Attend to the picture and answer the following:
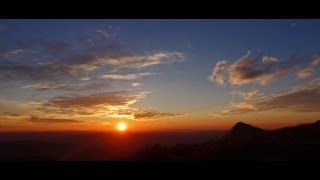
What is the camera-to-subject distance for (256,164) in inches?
100

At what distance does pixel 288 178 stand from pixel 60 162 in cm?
179

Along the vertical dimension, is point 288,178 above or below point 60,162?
below
